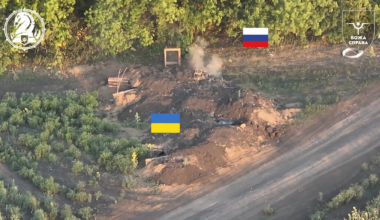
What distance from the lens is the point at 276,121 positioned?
15648mm

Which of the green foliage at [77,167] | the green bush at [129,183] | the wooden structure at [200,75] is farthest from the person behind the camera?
the wooden structure at [200,75]

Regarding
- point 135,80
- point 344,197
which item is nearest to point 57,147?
point 135,80

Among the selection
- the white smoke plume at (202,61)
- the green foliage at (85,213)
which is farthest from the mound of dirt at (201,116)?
the green foliage at (85,213)

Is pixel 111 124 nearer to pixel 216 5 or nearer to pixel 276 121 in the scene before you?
pixel 276 121

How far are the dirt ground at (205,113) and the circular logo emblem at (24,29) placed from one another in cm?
112

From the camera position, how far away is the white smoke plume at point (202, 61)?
18.5 m

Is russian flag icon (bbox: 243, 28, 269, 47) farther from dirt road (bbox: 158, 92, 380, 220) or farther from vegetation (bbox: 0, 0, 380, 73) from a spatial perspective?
dirt road (bbox: 158, 92, 380, 220)

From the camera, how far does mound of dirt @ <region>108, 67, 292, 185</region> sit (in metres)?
14.0

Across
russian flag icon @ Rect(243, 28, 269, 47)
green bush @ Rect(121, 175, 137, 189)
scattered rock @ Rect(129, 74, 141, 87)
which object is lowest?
green bush @ Rect(121, 175, 137, 189)

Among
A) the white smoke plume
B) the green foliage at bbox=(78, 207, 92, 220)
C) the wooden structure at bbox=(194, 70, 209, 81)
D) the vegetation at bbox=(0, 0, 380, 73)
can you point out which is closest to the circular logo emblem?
the vegetation at bbox=(0, 0, 380, 73)

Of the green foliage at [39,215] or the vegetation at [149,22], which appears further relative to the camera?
the vegetation at [149,22]

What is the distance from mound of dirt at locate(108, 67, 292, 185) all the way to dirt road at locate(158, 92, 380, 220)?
83cm

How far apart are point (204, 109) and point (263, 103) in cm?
161

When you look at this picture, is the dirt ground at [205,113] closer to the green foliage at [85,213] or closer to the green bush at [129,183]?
the green bush at [129,183]
